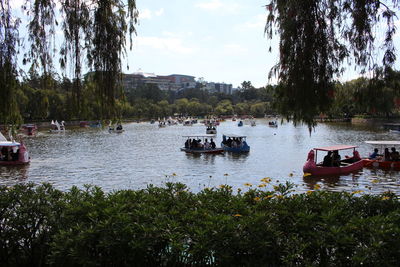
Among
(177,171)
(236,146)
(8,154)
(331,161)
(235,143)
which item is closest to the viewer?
(331,161)

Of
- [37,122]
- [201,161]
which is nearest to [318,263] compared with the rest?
[201,161]

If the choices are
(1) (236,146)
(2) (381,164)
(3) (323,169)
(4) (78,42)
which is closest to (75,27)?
(4) (78,42)

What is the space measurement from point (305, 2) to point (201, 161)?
23984 mm

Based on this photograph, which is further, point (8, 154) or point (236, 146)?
point (236, 146)

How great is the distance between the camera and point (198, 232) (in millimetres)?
4410

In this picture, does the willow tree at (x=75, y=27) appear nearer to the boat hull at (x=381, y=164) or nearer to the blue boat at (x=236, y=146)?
the boat hull at (x=381, y=164)

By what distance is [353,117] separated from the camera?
3883 inches

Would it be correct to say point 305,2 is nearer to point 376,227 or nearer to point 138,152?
point 376,227

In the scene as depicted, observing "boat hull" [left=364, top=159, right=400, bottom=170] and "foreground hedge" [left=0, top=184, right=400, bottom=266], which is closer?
"foreground hedge" [left=0, top=184, right=400, bottom=266]

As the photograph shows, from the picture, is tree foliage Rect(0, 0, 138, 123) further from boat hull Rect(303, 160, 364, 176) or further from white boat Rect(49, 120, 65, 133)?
white boat Rect(49, 120, 65, 133)

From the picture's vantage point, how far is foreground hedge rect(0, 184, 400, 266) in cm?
437

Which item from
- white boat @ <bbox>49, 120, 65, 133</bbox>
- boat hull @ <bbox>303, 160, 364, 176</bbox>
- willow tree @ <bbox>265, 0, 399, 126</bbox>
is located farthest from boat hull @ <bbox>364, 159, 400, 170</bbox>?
white boat @ <bbox>49, 120, 65, 133</bbox>

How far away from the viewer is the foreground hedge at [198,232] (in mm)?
4371

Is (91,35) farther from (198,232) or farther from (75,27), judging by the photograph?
(198,232)
